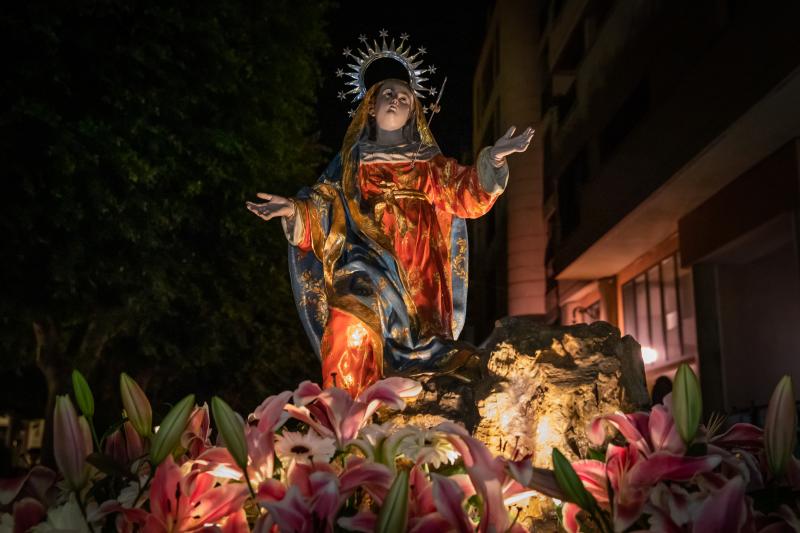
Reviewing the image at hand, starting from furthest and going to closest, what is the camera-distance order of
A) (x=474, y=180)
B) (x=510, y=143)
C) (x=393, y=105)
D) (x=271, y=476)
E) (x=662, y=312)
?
1. (x=662, y=312)
2. (x=393, y=105)
3. (x=474, y=180)
4. (x=510, y=143)
5. (x=271, y=476)

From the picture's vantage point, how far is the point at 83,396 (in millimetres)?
1812

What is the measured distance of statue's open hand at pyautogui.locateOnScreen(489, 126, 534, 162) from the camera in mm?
5082

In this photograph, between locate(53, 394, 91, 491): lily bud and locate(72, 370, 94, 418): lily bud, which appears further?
locate(72, 370, 94, 418): lily bud

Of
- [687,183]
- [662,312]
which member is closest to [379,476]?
[687,183]

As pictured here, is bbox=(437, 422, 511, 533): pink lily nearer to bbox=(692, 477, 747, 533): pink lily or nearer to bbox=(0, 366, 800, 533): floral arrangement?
bbox=(0, 366, 800, 533): floral arrangement

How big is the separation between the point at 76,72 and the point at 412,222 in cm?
613

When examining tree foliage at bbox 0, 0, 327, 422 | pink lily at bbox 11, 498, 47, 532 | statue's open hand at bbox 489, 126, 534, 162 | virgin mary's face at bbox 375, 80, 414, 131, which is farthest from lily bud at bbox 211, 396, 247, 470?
tree foliage at bbox 0, 0, 327, 422

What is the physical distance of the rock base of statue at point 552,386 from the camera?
3.13 metres

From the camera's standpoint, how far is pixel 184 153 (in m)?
11.1

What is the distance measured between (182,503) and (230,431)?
22 cm

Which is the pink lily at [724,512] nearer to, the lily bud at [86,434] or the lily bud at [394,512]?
the lily bud at [394,512]

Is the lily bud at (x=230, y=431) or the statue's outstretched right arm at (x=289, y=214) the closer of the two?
the lily bud at (x=230, y=431)

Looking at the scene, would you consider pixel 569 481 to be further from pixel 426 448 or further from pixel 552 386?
pixel 552 386

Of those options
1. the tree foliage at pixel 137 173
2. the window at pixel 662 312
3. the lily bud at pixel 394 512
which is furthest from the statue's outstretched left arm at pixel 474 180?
the window at pixel 662 312
